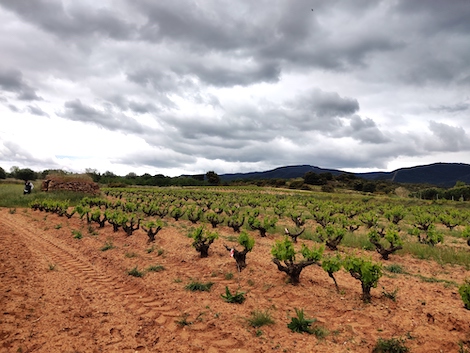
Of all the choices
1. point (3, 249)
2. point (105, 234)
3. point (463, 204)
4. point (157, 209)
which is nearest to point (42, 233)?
point (105, 234)

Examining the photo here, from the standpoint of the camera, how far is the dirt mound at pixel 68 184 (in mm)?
33031

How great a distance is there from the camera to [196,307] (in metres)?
6.17

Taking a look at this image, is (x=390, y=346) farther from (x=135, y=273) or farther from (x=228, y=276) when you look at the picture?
(x=135, y=273)

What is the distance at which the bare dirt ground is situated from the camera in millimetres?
4781

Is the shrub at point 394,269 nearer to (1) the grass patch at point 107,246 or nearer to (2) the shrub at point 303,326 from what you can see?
(2) the shrub at point 303,326

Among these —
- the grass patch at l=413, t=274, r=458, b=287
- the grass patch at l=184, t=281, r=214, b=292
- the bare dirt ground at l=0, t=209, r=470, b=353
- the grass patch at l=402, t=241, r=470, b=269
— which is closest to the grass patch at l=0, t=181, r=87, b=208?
the bare dirt ground at l=0, t=209, r=470, b=353

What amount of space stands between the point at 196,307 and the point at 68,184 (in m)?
33.2

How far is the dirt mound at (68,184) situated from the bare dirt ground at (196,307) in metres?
26.0

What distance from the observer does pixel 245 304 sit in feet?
20.9

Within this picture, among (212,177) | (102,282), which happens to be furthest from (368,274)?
(212,177)

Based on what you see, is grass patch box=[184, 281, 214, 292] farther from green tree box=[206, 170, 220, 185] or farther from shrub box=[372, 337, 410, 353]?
green tree box=[206, 170, 220, 185]

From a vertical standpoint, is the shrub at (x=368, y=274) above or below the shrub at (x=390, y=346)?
above

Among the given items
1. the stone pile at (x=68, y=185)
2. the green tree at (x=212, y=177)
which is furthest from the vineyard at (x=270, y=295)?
the green tree at (x=212, y=177)

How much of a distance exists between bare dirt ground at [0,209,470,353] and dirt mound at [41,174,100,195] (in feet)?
85.2
